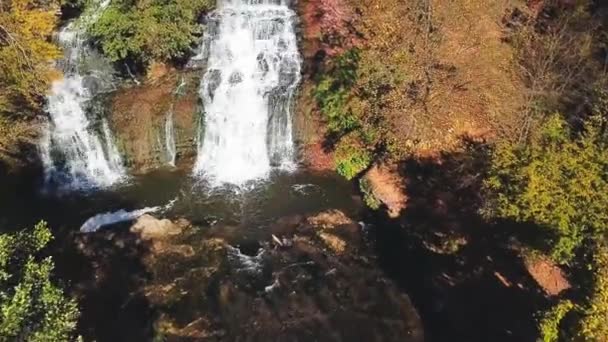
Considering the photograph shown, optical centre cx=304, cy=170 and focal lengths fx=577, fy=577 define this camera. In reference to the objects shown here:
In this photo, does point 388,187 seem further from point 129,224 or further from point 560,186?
point 129,224

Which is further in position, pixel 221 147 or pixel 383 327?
pixel 221 147

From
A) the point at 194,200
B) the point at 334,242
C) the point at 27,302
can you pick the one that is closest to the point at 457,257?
the point at 334,242

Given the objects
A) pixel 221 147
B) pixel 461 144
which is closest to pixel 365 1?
pixel 461 144

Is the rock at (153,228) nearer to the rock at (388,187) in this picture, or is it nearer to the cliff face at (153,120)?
the cliff face at (153,120)

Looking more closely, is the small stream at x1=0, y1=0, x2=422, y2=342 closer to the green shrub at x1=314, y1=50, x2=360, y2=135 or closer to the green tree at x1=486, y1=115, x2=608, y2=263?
the green shrub at x1=314, y1=50, x2=360, y2=135

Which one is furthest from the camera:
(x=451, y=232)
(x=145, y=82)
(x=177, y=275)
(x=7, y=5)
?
(x=145, y=82)

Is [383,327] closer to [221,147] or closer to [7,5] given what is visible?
[221,147]

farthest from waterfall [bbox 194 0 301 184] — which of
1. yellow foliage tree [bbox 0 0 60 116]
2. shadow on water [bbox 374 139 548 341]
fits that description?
yellow foliage tree [bbox 0 0 60 116]
